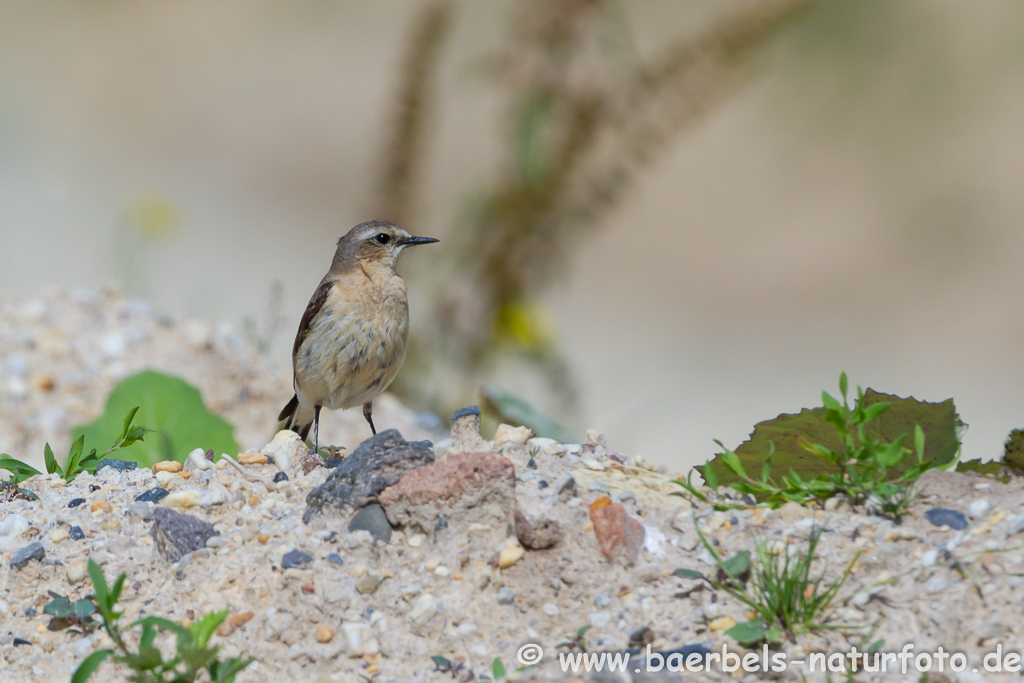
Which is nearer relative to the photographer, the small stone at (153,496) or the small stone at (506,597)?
the small stone at (506,597)

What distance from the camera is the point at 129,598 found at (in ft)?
8.23

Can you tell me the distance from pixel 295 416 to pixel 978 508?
330 cm

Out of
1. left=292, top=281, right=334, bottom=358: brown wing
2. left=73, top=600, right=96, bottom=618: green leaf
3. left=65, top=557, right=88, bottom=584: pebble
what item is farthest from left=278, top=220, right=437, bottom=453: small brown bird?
left=73, top=600, right=96, bottom=618: green leaf

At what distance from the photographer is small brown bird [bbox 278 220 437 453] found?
172 inches

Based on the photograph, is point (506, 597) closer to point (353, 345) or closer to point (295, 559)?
point (295, 559)

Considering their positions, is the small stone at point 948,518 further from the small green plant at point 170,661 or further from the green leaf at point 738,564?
the small green plant at point 170,661

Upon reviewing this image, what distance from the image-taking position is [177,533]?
8.59ft

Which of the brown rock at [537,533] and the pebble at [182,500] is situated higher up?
the pebble at [182,500]

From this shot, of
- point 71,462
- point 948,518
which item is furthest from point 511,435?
point 71,462

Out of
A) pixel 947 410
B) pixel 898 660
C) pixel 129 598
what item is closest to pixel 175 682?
pixel 129 598

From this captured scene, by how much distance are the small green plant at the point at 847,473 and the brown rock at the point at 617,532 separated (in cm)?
22

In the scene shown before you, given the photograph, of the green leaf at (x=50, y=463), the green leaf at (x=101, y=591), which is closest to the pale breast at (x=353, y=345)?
the green leaf at (x=50, y=463)

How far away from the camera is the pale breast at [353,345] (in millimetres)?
4367

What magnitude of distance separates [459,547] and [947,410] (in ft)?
4.88
